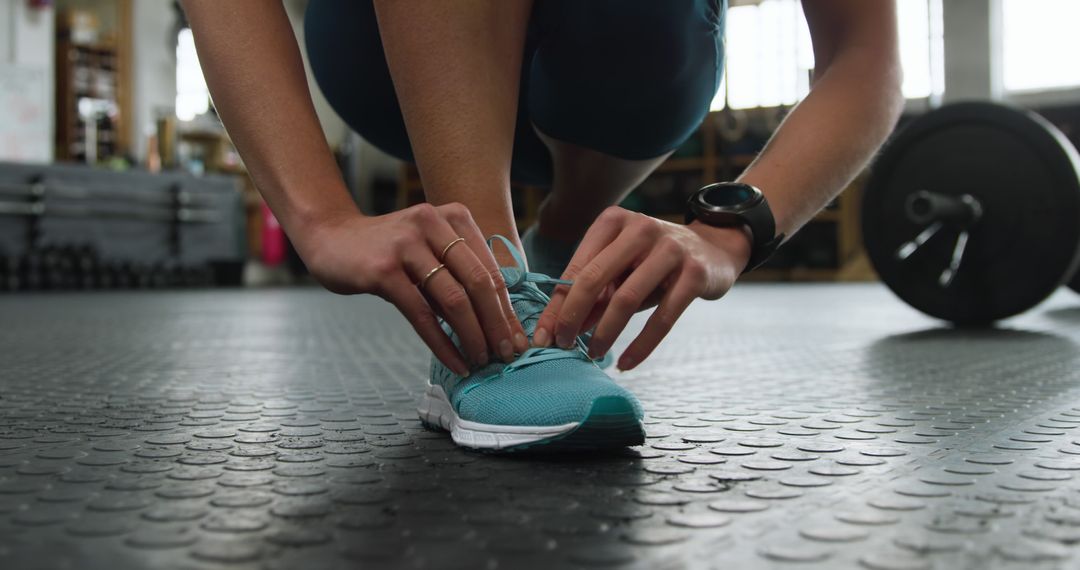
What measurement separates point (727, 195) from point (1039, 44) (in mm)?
6253

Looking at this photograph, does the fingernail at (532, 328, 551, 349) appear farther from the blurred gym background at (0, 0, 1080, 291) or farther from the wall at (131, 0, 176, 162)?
the wall at (131, 0, 176, 162)

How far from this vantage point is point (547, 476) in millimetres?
491

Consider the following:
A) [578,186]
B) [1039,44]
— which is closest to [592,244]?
[578,186]

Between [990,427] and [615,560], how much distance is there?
44 centimetres

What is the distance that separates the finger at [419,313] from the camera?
0.49m

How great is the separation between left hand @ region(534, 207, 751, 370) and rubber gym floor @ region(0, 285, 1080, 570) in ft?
0.26

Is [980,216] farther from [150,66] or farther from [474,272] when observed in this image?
[150,66]

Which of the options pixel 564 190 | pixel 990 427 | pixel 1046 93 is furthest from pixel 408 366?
pixel 1046 93

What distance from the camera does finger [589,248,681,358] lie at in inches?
19.7

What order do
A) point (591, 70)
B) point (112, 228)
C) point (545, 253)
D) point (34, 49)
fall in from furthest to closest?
1. point (34, 49)
2. point (112, 228)
3. point (545, 253)
4. point (591, 70)

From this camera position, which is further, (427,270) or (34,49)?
(34,49)

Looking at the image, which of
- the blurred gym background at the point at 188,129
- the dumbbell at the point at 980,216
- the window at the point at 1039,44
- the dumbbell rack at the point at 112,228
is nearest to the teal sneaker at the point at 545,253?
the dumbbell at the point at 980,216

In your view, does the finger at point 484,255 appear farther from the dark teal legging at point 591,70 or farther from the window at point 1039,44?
the window at point 1039,44

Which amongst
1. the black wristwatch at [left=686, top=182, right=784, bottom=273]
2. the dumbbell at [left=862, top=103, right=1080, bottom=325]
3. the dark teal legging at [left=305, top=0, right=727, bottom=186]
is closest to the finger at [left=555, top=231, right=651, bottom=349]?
the black wristwatch at [left=686, top=182, right=784, bottom=273]
